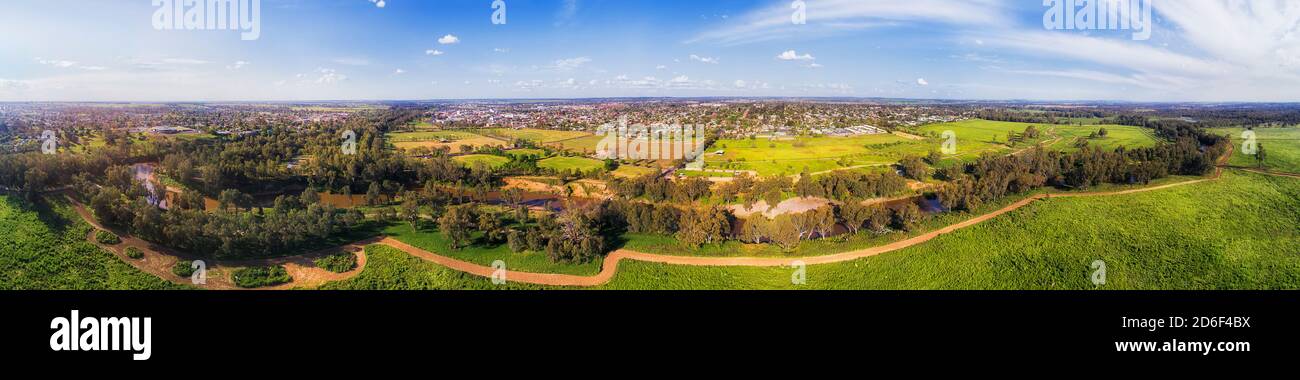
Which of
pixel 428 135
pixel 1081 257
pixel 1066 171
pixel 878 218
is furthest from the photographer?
pixel 428 135

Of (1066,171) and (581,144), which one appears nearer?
(1066,171)

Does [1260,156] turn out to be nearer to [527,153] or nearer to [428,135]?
[527,153]

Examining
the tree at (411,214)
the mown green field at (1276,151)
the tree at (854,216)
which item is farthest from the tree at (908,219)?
the mown green field at (1276,151)

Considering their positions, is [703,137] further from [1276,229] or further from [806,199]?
[1276,229]

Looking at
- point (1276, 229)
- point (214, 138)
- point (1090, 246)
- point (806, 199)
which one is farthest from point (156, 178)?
point (1276, 229)

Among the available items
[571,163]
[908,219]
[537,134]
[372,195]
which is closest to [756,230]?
[908,219]

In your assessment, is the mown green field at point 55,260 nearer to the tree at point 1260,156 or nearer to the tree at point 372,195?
the tree at point 372,195

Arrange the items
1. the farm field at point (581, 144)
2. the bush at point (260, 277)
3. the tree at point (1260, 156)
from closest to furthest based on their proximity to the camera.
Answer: the bush at point (260, 277) → the tree at point (1260, 156) → the farm field at point (581, 144)
